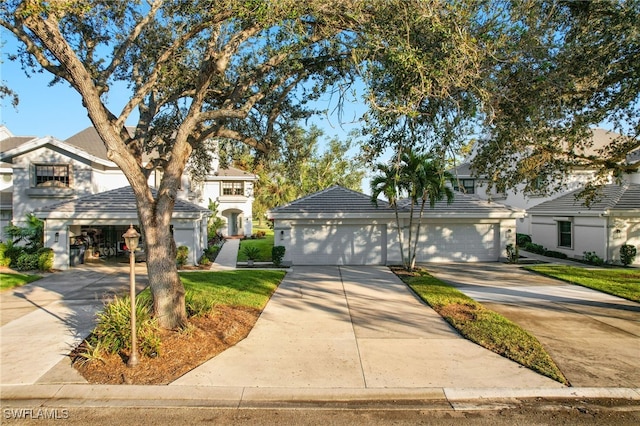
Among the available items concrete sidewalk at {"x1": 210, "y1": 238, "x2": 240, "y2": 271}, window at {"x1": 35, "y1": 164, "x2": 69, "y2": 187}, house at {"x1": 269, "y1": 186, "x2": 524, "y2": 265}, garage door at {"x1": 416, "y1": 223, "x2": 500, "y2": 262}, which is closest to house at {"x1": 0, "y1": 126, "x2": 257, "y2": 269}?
window at {"x1": 35, "y1": 164, "x2": 69, "y2": 187}

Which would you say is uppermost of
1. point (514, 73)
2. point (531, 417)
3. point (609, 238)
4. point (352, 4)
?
point (352, 4)

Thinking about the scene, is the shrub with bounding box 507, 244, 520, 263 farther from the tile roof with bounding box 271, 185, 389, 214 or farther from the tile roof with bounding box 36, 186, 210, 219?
the tile roof with bounding box 36, 186, 210, 219

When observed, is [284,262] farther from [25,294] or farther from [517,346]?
[517,346]

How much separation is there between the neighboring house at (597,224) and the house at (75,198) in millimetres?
19555

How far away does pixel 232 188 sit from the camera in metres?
31.2

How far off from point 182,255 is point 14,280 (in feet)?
20.1

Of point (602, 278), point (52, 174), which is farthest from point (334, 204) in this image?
point (52, 174)

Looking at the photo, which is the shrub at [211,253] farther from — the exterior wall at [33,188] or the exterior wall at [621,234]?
the exterior wall at [621,234]

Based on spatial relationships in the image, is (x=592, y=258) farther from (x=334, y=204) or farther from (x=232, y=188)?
(x=232, y=188)

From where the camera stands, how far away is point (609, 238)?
1853cm

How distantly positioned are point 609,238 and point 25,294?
81.9 feet

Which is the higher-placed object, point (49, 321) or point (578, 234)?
point (578, 234)

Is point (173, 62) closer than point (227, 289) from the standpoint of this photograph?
Yes

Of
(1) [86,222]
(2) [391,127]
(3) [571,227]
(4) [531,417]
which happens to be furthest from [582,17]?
(1) [86,222]
